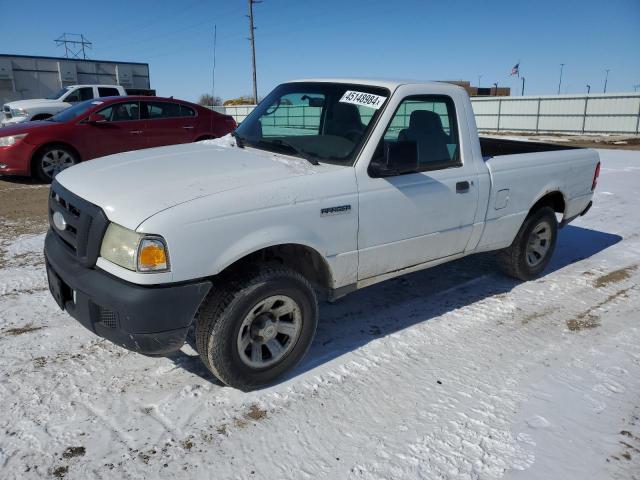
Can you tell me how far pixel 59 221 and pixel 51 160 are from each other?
272 inches

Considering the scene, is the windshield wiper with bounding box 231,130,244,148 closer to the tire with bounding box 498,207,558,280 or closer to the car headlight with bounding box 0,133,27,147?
the tire with bounding box 498,207,558,280

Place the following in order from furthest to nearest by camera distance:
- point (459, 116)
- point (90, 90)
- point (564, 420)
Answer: point (90, 90), point (459, 116), point (564, 420)

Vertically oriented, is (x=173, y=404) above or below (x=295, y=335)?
below

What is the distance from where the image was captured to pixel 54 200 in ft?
11.0

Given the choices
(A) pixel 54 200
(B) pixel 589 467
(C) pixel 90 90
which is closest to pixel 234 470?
(B) pixel 589 467

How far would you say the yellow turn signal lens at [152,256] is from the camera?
101 inches

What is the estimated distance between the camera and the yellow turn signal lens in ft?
8.39

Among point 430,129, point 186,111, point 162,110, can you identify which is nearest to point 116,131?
point 162,110

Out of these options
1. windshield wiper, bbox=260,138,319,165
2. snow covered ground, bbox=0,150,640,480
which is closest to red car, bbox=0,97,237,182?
snow covered ground, bbox=0,150,640,480

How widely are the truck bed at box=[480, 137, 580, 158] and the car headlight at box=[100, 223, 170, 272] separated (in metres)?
3.66

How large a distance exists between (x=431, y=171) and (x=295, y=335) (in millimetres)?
1610

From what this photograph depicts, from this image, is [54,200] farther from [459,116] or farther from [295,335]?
[459,116]

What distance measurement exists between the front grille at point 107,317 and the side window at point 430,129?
2.16 meters

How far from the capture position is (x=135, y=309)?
8.45 feet
